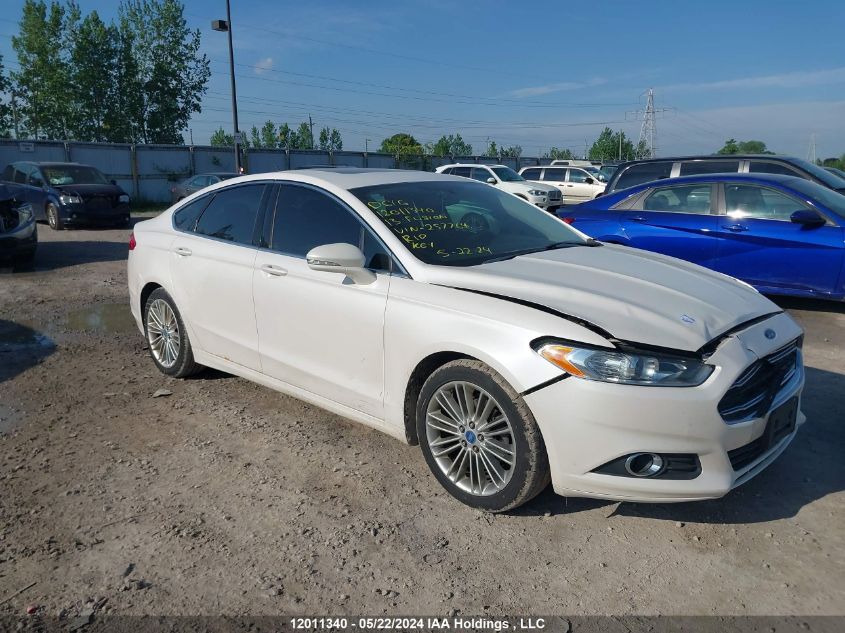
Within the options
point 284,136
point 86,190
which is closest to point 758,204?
point 86,190

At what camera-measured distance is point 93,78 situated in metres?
45.6

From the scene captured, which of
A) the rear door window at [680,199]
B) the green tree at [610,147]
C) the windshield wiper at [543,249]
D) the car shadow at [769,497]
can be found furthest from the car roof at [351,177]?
the green tree at [610,147]

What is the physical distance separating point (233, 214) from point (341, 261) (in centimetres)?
158

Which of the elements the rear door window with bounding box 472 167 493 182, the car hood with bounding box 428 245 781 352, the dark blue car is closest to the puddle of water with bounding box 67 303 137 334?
the car hood with bounding box 428 245 781 352

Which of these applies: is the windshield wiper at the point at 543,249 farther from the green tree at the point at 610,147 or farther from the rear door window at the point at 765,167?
the green tree at the point at 610,147

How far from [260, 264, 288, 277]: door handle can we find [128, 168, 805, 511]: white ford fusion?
13 millimetres

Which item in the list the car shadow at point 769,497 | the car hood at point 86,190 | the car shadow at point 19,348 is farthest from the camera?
the car hood at point 86,190

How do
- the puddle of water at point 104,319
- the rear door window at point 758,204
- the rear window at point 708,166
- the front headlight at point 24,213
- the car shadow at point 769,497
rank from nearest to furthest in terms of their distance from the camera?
the car shadow at point 769,497, the puddle of water at point 104,319, the rear door window at point 758,204, the rear window at point 708,166, the front headlight at point 24,213

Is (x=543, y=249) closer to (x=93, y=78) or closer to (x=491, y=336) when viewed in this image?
(x=491, y=336)

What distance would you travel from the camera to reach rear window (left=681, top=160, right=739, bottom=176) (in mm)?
9836

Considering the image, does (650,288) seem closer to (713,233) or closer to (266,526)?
(266,526)

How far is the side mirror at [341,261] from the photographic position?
3570 millimetres

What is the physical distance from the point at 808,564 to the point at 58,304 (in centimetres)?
818

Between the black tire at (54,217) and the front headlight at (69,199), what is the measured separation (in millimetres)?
244
